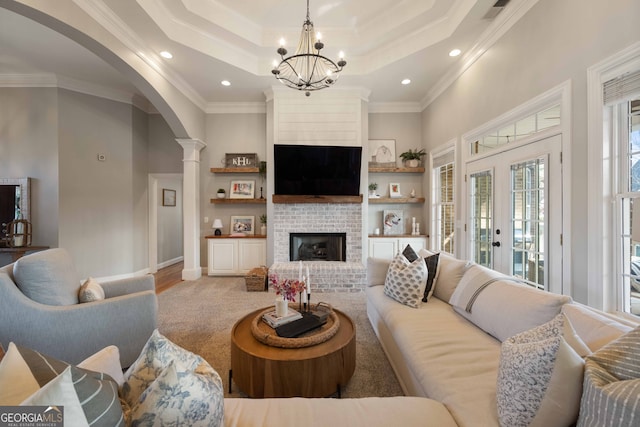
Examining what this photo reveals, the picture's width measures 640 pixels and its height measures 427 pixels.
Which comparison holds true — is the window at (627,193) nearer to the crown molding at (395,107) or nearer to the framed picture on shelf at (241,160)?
the crown molding at (395,107)

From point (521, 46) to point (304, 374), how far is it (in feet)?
11.5

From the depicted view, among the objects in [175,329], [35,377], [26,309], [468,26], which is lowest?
[175,329]

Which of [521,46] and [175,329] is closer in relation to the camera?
[521,46]

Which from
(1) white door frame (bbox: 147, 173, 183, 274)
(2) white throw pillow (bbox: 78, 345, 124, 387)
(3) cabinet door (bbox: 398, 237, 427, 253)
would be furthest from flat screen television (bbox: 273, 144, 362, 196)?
(2) white throw pillow (bbox: 78, 345, 124, 387)

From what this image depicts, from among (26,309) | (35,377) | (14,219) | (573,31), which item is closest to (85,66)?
(14,219)

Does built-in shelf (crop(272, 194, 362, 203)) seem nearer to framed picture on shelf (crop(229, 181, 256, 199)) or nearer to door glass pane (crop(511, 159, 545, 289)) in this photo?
framed picture on shelf (crop(229, 181, 256, 199))

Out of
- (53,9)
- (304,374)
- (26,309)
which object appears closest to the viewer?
(304,374)

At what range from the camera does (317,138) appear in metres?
4.44

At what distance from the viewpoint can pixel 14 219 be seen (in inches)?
155

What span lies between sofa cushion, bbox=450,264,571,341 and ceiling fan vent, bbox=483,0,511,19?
2.66 metres

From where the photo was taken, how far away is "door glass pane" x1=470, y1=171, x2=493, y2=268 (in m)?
3.16

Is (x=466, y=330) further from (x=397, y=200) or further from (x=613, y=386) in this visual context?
(x=397, y=200)

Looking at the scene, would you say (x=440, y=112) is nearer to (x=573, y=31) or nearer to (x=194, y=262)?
(x=573, y=31)

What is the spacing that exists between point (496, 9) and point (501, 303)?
297cm
